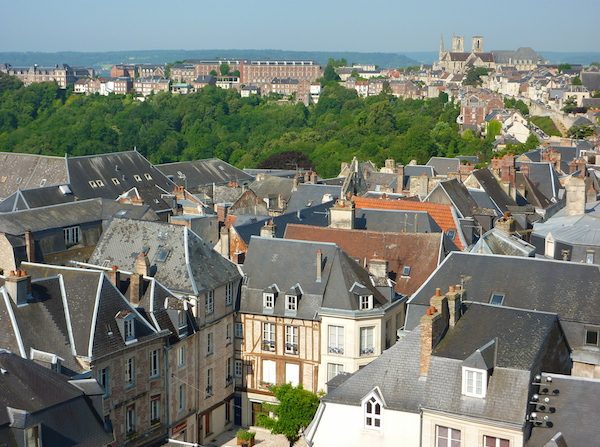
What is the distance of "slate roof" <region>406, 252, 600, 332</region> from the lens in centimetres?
3131

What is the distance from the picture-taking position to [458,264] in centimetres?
3394

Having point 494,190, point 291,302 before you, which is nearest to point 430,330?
point 291,302

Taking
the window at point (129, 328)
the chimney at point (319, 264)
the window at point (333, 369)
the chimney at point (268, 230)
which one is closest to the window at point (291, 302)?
the chimney at point (319, 264)

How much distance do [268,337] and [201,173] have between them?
47.3 meters

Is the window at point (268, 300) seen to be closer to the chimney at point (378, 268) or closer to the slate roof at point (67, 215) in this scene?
the chimney at point (378, 268)

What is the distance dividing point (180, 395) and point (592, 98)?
11052cm

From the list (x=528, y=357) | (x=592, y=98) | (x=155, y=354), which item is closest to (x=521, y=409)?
(x=528, y=357)

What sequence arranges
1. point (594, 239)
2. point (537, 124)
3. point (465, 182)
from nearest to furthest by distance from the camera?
point (594, 239) < point (465, 182) < point (537, 124)

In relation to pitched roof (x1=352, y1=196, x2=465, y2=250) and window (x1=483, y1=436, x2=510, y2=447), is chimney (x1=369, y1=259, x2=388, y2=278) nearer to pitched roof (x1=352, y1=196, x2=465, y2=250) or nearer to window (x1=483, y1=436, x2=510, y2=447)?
pitched roof (x1=352, y1=196, x2=465, y2=250)

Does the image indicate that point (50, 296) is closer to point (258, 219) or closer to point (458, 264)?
point (458, 264)

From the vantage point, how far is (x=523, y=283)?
107 ft

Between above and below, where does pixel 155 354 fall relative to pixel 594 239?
below

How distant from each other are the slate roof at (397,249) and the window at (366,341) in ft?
10.8

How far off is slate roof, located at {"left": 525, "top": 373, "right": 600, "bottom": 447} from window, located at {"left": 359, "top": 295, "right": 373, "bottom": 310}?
1295 cm
